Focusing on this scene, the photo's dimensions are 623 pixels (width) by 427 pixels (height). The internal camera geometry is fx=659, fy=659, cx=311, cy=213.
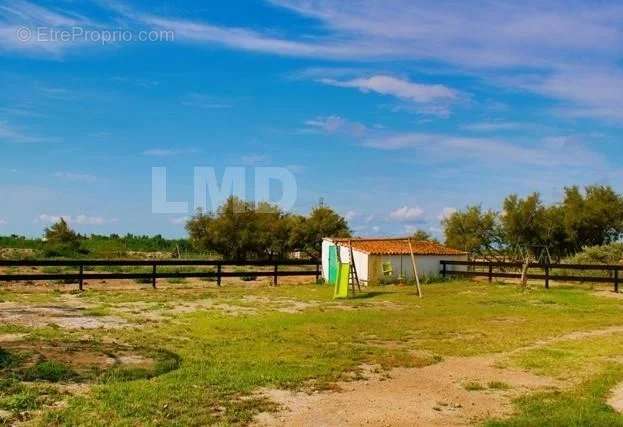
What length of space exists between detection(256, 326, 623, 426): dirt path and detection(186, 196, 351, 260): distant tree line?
1427 inches

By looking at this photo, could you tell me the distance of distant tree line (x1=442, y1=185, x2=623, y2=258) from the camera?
41.7m

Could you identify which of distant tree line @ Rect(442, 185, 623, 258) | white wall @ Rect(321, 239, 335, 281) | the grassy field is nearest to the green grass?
the grassy field

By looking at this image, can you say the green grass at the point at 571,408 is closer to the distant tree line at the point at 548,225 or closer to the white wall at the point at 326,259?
the white wall at the point at 326,259

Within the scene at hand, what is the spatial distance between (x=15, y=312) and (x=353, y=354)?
9159mm

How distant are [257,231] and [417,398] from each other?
39187 mm

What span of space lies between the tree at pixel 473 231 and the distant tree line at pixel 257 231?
8.70 meters

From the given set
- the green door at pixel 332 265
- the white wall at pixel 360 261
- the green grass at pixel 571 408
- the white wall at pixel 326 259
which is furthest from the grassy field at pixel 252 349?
the white wall at pixel 326 259

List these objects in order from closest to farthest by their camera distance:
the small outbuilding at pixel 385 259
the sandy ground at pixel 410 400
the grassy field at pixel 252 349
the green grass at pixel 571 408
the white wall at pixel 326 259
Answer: the green grass at pixel 571 408, the sandy ground at pixel 410 400, the grassy field at pixel 252 349, the small outbuilding at pixel 385 259, the white wall at pixel 326 259

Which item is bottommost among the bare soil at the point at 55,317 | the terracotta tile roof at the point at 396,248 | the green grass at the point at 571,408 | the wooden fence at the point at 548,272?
the green grass at the point at 571,408

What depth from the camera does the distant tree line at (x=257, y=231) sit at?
46.1 metres

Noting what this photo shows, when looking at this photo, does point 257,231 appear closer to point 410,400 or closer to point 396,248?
point 396,248

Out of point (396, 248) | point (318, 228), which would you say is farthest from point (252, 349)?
point (318, 228)

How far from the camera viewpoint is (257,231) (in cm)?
4669

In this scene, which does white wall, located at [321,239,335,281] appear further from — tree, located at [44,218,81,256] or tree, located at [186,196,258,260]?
tree, located at [44,218,81,256]
